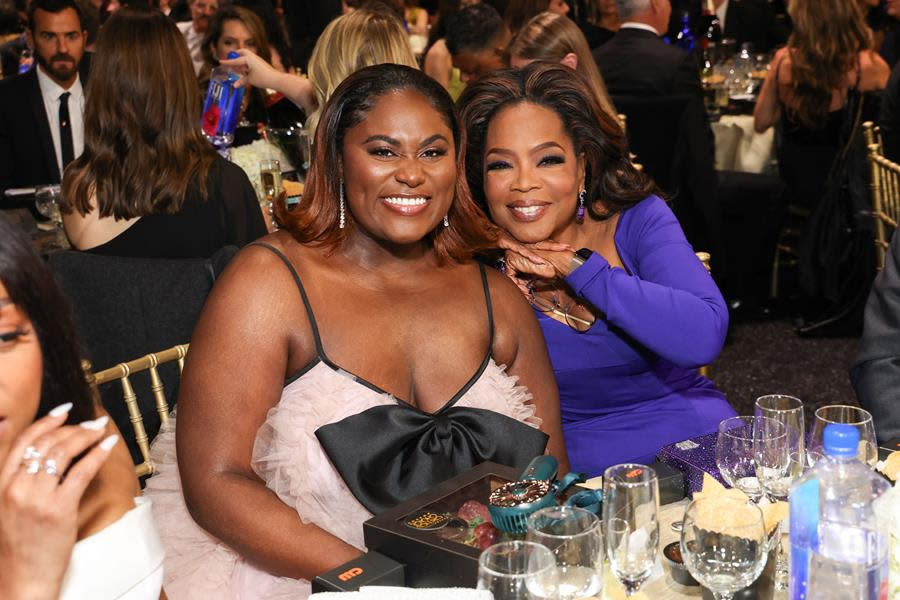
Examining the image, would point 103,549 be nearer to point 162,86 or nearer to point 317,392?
point 317,392

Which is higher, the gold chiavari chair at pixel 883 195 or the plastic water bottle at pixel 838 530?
the plastic water bottle at pixel 838 530

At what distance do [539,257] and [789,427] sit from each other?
97 cm

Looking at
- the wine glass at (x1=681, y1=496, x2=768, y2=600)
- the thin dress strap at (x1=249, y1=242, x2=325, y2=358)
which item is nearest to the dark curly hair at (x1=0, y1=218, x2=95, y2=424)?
the thin dress strap at (x1=249, y1=242, x2=325, y2=358)

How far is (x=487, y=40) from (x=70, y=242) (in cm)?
284

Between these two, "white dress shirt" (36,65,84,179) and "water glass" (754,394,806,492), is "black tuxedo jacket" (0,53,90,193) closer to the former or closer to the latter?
"white dress shirt" (36,65,84,179)

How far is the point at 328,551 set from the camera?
2.00m

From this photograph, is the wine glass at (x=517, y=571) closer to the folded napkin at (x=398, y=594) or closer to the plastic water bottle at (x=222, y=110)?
the folded napkin at (x=398, y=594)

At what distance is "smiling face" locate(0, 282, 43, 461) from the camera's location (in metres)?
1.31

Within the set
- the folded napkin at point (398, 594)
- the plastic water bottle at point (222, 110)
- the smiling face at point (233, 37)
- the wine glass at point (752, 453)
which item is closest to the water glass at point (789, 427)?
the wine glass at point (752, 453)

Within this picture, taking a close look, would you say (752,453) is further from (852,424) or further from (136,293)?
(136,293)

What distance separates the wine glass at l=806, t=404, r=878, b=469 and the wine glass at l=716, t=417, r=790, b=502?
5 centimetres

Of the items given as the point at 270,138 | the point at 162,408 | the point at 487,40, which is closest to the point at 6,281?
the point at 162,408

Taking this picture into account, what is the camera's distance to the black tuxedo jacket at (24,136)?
499cm

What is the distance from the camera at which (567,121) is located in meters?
2.70
